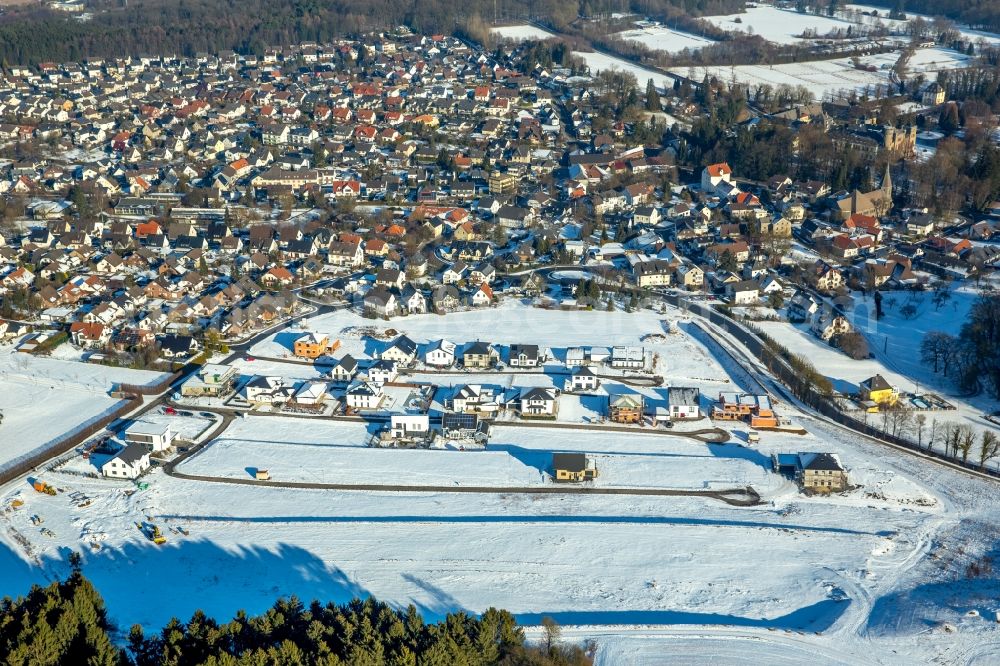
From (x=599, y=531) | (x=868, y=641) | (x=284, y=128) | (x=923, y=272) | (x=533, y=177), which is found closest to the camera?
(x=868, y=641)

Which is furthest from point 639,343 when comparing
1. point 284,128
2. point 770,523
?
point 284,128

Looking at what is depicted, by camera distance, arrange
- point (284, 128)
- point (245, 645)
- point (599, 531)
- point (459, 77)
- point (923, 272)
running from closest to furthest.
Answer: point (245, 645)
point (599, 531)
point (923, 272)
point (284, 128)
point (459, 77)

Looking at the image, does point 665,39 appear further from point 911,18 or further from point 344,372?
point 344,372

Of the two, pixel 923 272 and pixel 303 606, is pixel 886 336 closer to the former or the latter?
pixel 923 272

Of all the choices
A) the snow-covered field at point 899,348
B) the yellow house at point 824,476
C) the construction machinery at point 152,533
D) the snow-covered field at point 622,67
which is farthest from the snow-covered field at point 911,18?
the construction machinery at point 152,533

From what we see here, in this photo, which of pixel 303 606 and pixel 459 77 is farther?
pixel 459 77

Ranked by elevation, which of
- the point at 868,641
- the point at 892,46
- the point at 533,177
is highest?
the point at 892,46
